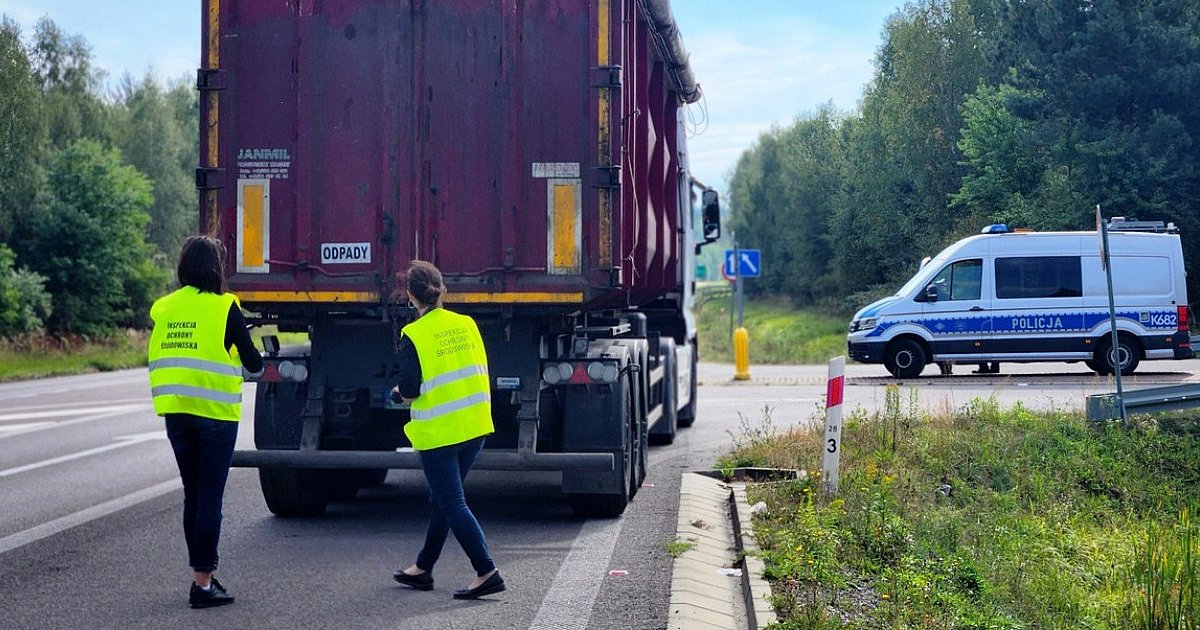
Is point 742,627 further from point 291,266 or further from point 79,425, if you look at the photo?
point 79,425

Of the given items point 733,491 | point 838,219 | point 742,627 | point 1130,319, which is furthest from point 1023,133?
point 742,627

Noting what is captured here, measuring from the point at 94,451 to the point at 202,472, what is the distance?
817 centimetres

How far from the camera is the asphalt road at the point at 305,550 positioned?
654cm

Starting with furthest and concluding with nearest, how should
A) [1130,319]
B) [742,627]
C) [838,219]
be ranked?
[838,219] < [1130,319] < [742,627]

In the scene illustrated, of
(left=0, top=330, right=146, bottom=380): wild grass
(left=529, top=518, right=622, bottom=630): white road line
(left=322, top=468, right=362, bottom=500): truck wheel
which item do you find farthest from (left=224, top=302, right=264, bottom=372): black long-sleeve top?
→ (left=0, top=330, right=146, bottom=380): wild grass

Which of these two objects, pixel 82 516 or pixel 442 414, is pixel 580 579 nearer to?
pixel 442 414

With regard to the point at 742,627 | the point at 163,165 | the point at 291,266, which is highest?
the point at 163,165

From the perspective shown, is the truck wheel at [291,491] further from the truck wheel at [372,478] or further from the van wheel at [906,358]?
the van wheel at [906,358]

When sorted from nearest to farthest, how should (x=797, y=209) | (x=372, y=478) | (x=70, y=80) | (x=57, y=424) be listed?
(x=372, y=478) < (x=57, y=424) < (x=797, y=209) < (x=70, y=80)

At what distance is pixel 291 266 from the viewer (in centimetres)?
900

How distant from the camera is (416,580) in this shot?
707cm

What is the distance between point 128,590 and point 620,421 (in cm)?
335

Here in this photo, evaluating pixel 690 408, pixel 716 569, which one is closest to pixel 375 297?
pixel 716 569

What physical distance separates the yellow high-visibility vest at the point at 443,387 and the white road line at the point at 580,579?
90 centimetres
